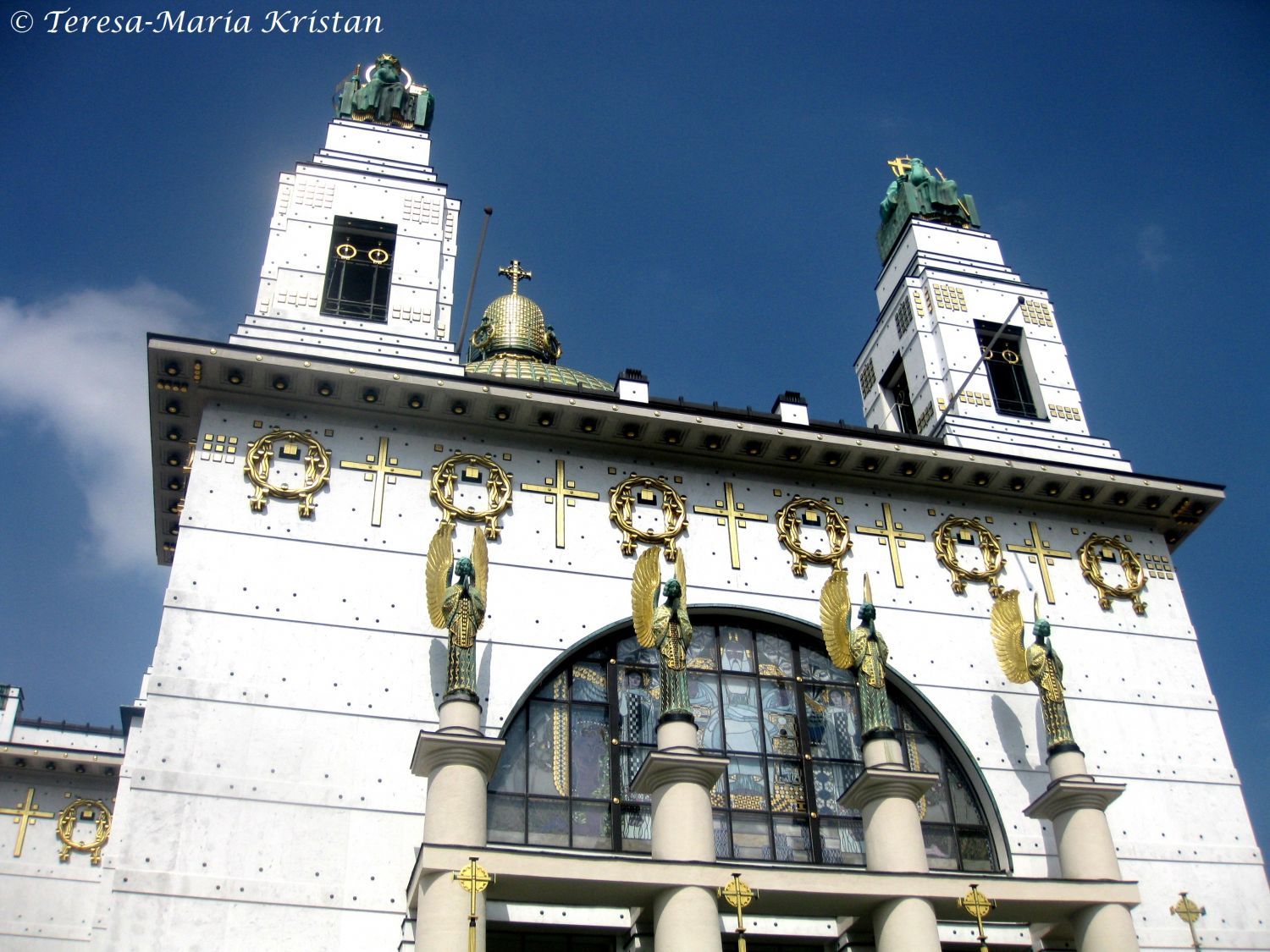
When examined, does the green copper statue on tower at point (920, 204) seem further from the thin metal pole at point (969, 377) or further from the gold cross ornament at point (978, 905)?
the gold cross ornament at point (978, 905)

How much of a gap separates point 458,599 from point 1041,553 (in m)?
9.51

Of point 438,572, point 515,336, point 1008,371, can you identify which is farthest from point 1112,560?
point 515,336

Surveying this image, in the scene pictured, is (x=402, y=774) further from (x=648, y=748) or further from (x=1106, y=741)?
(x=1106, y=741)

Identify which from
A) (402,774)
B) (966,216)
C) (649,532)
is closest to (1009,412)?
(966,216)

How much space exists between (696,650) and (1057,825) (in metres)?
5.12

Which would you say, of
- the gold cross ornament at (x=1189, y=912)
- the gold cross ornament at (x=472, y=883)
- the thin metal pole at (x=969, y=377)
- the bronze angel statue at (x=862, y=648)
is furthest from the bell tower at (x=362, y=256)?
the gold cross ornament at (x=1189, y=912)

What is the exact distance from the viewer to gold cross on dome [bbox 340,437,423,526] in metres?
17.5

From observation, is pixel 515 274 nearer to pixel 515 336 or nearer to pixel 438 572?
pixel 515 336

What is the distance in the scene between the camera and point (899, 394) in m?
25.9

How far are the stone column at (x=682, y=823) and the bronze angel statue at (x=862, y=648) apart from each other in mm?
2414

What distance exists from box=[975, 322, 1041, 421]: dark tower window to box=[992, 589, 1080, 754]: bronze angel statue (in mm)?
5193

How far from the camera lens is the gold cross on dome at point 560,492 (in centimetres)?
1817

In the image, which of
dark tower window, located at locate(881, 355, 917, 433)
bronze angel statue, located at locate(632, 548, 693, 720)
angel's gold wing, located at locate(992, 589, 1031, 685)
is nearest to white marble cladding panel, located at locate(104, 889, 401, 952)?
bronze angel statue, located at locate(632, 548, 693, 720)

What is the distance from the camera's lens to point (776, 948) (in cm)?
1562
